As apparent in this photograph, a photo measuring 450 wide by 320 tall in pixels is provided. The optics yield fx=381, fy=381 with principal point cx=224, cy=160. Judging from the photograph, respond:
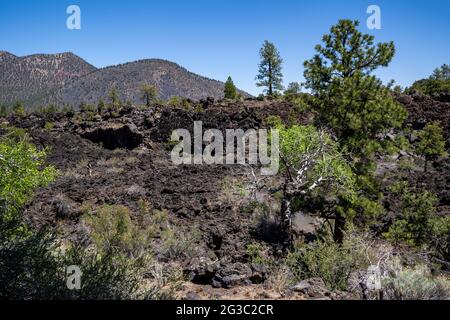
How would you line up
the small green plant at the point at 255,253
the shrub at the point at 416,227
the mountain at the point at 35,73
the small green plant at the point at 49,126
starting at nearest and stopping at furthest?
the small green plant at the point at 255,253 → the shrub at the point at 416,227 → the small green plant at the point at 49,126 → the mountain at the point at 35,73

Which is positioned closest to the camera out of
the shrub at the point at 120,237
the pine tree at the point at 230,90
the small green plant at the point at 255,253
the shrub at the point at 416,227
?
the shrub at the point at 120,237

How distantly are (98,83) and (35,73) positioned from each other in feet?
A: 170

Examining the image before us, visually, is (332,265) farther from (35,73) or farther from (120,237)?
(35,73)

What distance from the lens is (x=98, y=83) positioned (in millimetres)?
116812

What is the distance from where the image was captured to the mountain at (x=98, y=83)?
4341 inches

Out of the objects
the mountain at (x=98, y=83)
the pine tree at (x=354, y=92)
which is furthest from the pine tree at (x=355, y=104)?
the mountain at (x=98, y=83)

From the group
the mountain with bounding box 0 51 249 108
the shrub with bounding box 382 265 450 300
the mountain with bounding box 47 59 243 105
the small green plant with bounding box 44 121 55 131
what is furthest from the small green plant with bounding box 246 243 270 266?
the mountain with bounding box 47 59 243 105

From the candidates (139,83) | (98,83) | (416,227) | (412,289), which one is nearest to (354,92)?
(416,227)

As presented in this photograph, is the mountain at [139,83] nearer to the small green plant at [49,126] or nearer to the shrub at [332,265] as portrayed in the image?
the small green plant at [49,126]

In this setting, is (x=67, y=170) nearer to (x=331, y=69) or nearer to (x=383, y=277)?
(x=331, y=69)

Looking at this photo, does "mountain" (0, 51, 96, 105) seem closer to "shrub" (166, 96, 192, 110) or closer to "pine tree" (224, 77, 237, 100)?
"pine tree" (224, 77, 237, 100)

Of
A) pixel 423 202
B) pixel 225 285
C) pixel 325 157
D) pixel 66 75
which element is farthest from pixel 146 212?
pixel 66 75

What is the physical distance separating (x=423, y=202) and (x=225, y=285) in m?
6.77

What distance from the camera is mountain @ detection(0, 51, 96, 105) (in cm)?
12488
